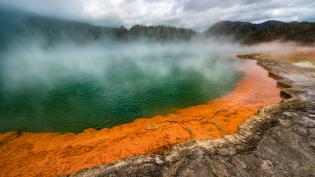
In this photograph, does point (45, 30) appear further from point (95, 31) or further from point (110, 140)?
point (110, 140)

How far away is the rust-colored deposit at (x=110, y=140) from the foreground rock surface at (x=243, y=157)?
32.1 inches

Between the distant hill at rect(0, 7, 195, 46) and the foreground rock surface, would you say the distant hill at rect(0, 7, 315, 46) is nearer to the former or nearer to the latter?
the distant hill at rect(0, 7, 195, 46)

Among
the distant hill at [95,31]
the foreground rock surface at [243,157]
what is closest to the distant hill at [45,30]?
the distant hill at [95,31]

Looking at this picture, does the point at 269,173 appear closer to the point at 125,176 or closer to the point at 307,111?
the point at 125,176

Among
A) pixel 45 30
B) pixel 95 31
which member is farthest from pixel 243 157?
pixel 95 31

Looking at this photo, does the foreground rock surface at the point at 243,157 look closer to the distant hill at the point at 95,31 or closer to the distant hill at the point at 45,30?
the distant hill at the point at 95,31

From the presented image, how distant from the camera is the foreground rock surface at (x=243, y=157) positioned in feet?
16.2

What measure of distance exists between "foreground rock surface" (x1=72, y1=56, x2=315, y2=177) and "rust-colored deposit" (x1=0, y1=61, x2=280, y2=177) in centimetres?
81

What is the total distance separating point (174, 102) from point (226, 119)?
410 cm

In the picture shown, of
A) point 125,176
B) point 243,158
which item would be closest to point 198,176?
point 243,158

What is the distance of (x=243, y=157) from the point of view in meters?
5.43

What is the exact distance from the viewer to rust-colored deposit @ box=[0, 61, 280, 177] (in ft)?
20.0

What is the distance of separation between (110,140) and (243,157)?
16.9 ft

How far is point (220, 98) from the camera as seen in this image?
12.2m
